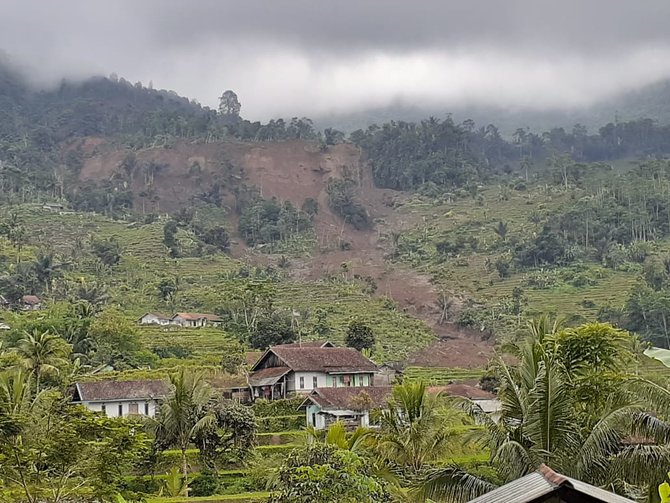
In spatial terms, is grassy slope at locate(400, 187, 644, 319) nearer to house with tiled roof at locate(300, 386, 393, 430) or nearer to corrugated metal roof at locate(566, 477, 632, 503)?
house with tiled roof at locate(300, 386, 393, 430)

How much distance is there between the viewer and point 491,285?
276ft

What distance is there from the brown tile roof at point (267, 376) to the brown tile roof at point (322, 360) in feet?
1.69

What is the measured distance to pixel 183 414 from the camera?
30031 mm

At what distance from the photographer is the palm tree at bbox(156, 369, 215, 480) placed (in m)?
29.9

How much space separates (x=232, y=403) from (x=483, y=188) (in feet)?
294

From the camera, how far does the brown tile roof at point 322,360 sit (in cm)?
4456

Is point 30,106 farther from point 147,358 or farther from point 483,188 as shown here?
point 147,358

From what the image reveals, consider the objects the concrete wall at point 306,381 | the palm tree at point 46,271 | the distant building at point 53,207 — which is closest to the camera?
the concrete wall at point 306,381

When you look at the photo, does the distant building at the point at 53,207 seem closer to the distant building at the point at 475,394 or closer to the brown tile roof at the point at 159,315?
the brown tile roof at the point at 159,315

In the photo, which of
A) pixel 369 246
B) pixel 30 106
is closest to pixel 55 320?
pixel 369 246

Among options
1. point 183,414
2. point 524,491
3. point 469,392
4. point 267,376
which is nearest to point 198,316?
point 267,376

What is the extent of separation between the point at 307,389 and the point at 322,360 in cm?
187

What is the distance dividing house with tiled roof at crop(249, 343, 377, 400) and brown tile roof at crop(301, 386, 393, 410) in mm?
3636

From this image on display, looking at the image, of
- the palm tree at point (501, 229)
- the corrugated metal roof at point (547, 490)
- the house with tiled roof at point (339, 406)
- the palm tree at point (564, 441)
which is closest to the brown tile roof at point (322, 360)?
the house with tiled roof at point (339, 406)
